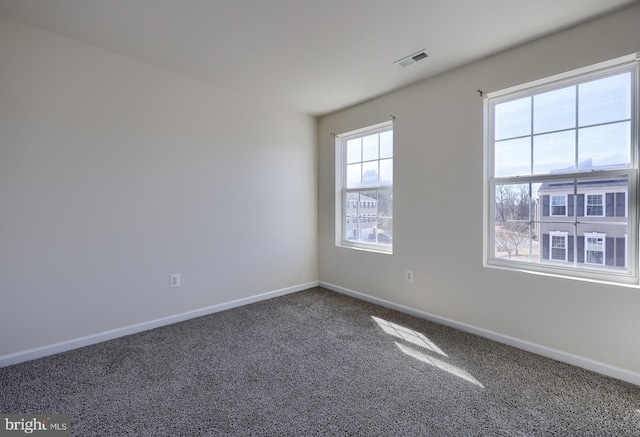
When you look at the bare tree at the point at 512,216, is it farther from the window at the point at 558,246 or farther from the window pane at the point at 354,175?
the window pane at the point at 354,175

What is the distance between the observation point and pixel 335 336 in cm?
268

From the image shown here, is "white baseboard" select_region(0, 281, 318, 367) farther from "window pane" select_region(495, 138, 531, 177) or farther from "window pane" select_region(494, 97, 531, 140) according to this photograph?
"window pane" select_region(494, 97, 531, 140)

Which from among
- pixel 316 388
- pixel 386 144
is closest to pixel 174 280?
pixel 316 388

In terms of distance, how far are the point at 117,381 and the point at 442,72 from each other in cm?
370

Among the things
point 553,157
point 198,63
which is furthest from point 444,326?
point 198,63

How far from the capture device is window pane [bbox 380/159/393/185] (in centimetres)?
351

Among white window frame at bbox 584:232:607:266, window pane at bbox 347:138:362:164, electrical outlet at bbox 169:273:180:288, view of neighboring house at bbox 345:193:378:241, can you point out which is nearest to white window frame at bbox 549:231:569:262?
white window frame at bbox 584:232:607:266

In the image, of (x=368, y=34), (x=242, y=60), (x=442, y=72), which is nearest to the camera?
(x=368, y=34)

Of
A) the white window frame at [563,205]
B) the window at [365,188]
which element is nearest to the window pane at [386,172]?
the window at [365,188]

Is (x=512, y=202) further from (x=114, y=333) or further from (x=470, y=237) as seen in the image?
(x=114, y=333)

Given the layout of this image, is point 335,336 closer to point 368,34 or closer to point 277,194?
point 277,194

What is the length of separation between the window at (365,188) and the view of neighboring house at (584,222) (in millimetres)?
1511

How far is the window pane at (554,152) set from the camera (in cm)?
225

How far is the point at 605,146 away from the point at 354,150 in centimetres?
249
